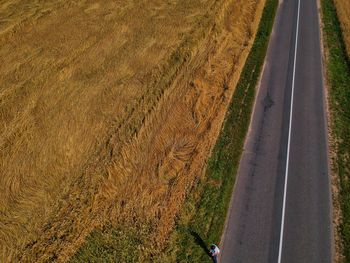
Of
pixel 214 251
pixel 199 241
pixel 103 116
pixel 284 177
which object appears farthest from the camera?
pixel 103 116

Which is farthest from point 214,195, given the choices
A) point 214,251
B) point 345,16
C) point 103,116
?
point 345,16

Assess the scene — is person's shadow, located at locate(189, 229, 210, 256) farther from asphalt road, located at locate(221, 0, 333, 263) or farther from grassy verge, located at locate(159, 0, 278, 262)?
asphalt road, located at locate(221, 0, 333, 263)

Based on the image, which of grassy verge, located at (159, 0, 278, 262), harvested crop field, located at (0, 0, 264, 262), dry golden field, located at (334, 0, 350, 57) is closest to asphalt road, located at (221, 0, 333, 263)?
grassy verge, located at (159, 0, 278, 262)

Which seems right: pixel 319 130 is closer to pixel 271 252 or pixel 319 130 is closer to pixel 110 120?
pixel 271 252

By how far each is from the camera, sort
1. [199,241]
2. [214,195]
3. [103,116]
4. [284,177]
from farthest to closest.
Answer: [103,116] → [284,177] → [214,195] → [199,241]

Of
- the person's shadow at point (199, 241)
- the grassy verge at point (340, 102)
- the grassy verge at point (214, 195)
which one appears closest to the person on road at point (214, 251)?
the grassy verge at point (214, 195)

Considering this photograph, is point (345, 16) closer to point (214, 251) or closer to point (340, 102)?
point (340, 102)
